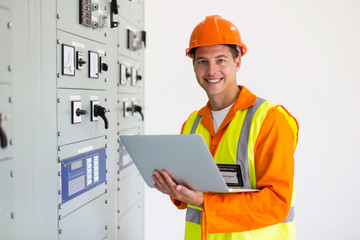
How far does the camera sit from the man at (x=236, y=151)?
3.79 feet

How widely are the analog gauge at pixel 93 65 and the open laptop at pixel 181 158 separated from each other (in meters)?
0.56

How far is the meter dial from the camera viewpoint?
1.34 m

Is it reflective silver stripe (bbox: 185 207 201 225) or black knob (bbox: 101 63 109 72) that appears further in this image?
black knob (bbox: 101 63 109 72)

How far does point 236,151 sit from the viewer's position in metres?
1.27

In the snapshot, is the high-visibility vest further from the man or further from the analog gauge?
the analog gauge

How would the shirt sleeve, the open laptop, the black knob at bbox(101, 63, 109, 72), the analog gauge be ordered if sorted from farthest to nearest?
1. the black knob at bbox(101, 63, 109, 72)
2. the analog gauge
3. the shirt sleeve
4. the open laptop

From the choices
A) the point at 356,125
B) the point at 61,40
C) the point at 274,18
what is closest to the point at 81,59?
the point at 61,40

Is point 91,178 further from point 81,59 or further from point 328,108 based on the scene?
point 328,108

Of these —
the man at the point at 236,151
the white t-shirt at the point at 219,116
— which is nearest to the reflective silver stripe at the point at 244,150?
the man at the point at 236,151

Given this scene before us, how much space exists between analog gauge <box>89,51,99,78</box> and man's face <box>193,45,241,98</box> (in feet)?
1.74

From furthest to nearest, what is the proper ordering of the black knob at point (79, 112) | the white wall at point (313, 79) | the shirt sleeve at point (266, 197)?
the white wall at point (313, 79), the black knob at point (79, 112), the shirt sleeve at point (266, 197)

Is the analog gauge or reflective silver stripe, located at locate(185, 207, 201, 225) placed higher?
the analog gauge

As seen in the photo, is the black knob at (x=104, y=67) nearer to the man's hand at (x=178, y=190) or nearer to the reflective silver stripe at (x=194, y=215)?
the man's hand at (x=178, y=190)

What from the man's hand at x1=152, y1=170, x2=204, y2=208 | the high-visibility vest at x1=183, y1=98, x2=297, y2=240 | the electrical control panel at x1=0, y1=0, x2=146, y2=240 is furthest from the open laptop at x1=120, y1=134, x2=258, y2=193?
the electrical control panel at x1=0, y1=0, x2=146, y2=240
